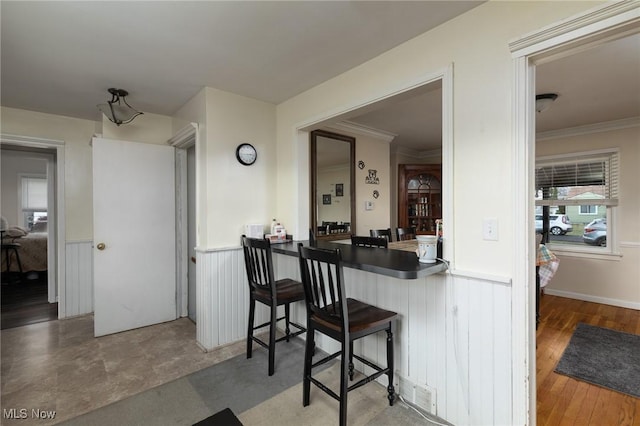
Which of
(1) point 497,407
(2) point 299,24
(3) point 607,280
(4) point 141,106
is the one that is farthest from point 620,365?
(4) point 141,106

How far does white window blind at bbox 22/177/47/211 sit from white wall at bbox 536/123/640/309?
34.0 ft

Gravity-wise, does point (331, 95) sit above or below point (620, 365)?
above

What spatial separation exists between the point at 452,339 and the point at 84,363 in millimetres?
2901

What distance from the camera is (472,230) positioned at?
1653mm

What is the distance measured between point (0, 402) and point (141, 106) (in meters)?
2.71

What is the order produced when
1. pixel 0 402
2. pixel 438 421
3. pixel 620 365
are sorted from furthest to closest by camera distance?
pixel 620 365, pixel 0 402, pixel 438 421

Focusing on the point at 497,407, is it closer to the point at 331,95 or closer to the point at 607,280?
the point at 331,95

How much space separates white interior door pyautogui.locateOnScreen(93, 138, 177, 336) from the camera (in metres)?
3.03

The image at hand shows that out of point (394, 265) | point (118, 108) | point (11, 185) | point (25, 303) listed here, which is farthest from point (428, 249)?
point (11, 185)

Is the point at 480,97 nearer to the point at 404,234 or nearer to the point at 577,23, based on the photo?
the point at 577,23

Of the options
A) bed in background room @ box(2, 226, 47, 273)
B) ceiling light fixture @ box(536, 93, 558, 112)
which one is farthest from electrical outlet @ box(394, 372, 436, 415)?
bed in background room @ box(2, 226, 47, 273)

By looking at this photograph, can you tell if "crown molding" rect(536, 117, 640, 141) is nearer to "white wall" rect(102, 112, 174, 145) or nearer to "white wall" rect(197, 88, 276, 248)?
"white wall" rect(197, 88, 276, 248)

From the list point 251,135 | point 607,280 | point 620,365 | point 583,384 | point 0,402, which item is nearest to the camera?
point 0,402

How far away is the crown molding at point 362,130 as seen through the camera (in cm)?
370
